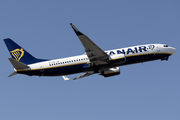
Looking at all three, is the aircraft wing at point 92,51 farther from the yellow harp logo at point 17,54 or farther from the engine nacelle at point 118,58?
the yellow harp logo at point 17,54

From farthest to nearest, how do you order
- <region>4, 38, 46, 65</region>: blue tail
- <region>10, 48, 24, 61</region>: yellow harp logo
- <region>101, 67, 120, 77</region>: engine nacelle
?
→ 1. <region>101, 67, 120, 77</region>: engine nacelle
2. <region>10, 48, 24, 61</region>: yellow harp logo
3. <region>4, 38, 46, 65</region>: blue tail

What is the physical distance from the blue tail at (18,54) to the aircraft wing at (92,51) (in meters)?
11.0

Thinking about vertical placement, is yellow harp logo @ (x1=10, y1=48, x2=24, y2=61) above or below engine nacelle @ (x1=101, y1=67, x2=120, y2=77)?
above

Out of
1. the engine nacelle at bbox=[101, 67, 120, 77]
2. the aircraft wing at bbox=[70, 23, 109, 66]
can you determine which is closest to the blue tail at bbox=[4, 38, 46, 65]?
the aircraft wing at bbox=[70, 23, 109, 66]

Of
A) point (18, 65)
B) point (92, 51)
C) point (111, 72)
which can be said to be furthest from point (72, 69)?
point (111, 72)

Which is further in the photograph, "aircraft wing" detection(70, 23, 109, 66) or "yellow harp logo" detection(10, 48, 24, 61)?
"yellow harp logo" detection(10, 48, 24, 61)

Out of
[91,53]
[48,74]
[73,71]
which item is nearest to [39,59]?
[48,74]

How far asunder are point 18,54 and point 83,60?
13943 mm

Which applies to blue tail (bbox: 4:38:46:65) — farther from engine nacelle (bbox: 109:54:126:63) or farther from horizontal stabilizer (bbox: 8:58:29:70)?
engine nacelle (bbox: 109:54:126:63)

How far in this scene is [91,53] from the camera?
172 ft

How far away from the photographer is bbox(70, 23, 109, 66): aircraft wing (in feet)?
154

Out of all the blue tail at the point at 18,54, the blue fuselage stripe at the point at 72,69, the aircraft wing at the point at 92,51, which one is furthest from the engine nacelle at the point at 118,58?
the blue tail at the point at 18,54

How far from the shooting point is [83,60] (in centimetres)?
5522

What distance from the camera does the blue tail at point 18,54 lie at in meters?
56.2
